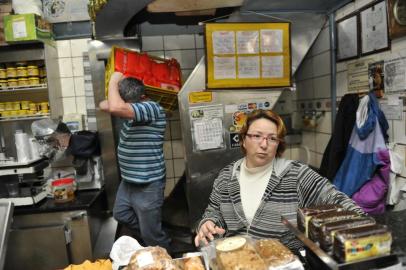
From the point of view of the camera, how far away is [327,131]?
2568 millimetres

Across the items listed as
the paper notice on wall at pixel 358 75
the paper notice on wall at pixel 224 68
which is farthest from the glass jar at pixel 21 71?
the paper notice on wall at pixel 358 75

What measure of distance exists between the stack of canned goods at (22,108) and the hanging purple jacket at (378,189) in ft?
7.86

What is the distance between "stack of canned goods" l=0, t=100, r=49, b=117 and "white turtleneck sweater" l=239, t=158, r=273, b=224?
1861mm

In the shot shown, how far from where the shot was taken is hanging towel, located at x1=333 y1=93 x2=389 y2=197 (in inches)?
73.4

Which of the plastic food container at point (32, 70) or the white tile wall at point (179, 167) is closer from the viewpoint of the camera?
the plastic food container at point (32, 70)

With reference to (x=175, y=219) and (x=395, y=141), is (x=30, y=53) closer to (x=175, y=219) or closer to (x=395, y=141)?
(x=175, y=219)

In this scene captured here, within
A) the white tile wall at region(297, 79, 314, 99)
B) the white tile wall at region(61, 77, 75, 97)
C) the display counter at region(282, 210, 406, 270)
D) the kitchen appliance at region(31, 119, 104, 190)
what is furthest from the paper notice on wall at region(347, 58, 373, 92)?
the white tile wall at region(61, 77, 75, 97)

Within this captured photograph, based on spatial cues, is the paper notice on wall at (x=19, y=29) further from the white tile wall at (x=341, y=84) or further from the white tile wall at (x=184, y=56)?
the white tile wall at (x=341, y=84)

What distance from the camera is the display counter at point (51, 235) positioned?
2205 mm

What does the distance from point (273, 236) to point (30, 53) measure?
2295mm

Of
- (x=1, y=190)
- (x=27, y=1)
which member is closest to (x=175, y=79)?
(x=27, y=1)

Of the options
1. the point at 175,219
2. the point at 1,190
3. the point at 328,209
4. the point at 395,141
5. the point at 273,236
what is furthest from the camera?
the point at 175,219

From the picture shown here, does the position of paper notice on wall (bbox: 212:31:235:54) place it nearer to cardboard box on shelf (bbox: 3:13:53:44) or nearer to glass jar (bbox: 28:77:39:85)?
cardboard box on shelf (bbox: 3:13:53:44)

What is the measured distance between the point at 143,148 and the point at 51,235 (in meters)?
0.90
